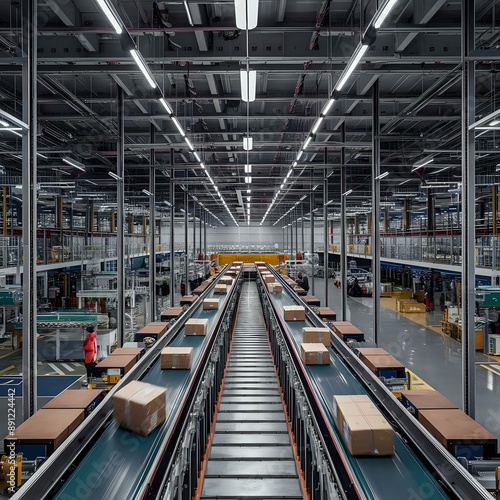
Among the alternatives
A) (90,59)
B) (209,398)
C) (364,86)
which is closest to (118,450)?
(209,398)

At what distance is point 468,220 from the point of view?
5.06 meters

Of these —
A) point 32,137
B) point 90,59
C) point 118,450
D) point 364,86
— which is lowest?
point 118,450

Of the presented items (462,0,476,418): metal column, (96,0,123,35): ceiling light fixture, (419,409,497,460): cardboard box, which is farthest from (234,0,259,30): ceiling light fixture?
(419,409,497,460): cardboard box

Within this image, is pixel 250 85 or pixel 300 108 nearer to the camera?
pixel 250 85

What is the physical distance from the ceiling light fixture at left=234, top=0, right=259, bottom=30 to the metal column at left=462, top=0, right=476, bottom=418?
2.96m

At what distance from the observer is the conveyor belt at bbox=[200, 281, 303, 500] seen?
438cm

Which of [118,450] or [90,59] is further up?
[90,59]

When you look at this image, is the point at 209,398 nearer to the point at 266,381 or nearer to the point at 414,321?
the point at 266,381

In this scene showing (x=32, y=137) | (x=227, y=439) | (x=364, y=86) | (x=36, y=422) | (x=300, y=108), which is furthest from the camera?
(x=300, y=108)

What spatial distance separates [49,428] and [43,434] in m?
0.09

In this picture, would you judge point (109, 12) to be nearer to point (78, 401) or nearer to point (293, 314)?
point (78, 401)

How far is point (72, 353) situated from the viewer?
43.4ft

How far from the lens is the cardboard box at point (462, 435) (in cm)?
299

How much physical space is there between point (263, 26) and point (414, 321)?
599 inches
